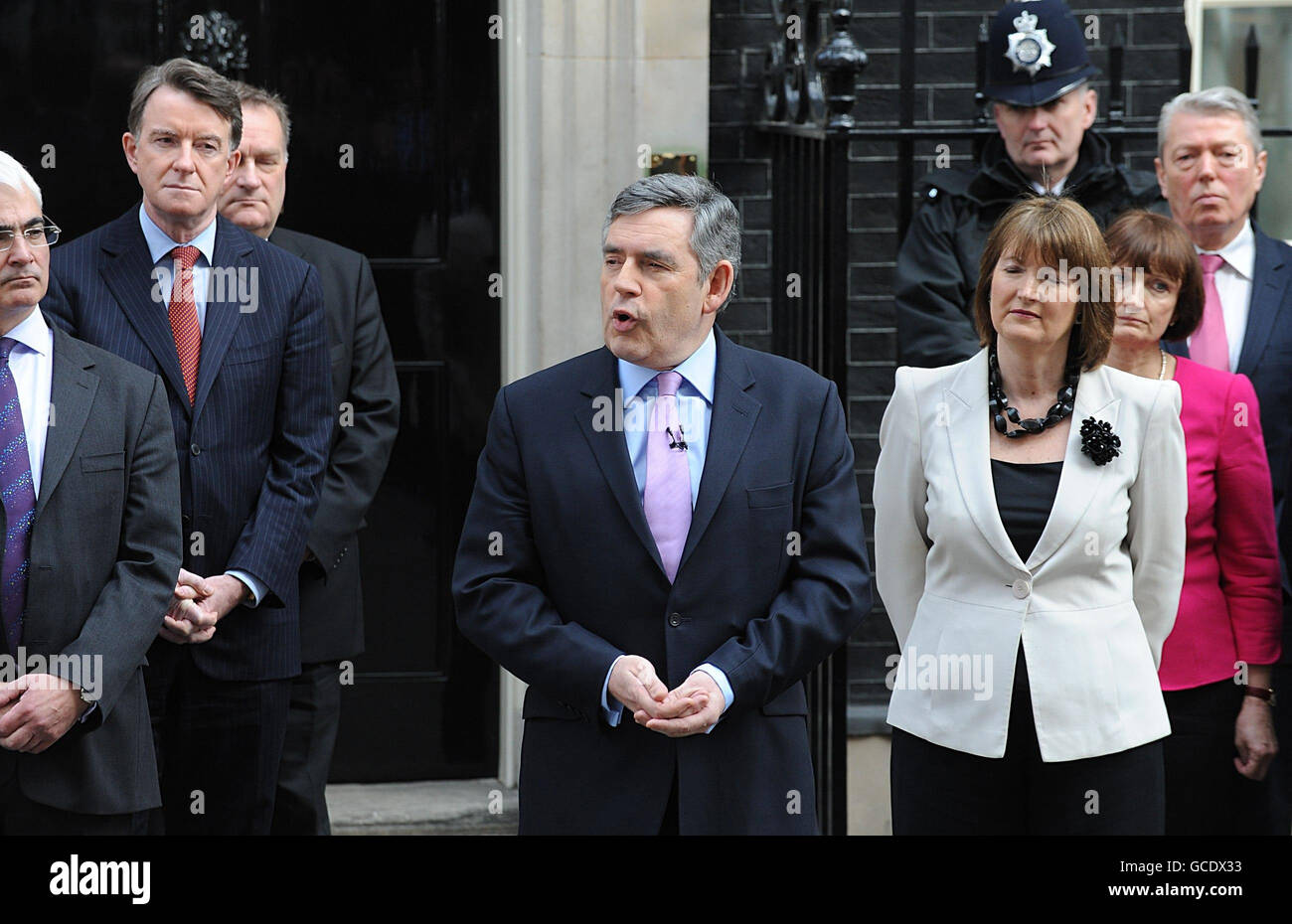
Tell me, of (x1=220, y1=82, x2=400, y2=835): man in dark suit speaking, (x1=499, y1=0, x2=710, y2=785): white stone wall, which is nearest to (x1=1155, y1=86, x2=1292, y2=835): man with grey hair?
(x1=499, y1=0, x2=710, y2=785): white stone wall

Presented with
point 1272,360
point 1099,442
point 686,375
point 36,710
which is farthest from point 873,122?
point 36,710

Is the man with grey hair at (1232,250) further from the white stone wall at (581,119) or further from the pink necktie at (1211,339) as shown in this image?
the white stone wall at (581,119)

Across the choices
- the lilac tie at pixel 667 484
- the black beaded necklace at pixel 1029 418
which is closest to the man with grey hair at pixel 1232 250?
the black beaded necklace at pixel 1029 418

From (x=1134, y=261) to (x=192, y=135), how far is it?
7.56ft

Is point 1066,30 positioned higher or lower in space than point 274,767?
higher

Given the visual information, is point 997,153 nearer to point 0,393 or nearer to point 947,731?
point 947,731

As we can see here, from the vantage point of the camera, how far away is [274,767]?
445 centimetres

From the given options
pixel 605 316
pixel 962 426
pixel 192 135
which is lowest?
pixel 962 426

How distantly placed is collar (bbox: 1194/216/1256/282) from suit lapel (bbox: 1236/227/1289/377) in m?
0.01

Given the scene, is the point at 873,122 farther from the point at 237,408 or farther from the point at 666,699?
the point at 666,699

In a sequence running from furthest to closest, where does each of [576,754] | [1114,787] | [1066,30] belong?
[1066,30]
[1114,787]
[576,754]

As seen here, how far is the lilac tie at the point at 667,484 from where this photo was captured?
3.59m

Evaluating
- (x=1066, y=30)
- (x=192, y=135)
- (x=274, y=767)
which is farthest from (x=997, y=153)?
(x=274, y=767)

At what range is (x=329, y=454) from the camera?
15.4 ft
